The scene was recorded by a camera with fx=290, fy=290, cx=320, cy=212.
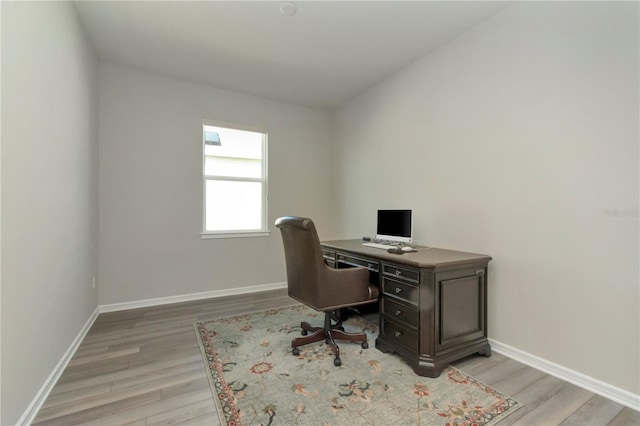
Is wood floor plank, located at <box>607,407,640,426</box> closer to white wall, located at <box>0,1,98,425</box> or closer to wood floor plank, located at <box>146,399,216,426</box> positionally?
wood floor plank, located at <box>146,399,216,426</box>

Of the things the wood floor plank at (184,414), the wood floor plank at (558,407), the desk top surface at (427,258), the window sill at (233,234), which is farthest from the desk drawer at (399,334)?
the window sill at (233,234)

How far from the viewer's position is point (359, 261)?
258 cm

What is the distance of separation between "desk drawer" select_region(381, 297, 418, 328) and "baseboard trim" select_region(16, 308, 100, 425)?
2189mm

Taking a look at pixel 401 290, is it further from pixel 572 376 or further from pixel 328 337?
pixel 572 376

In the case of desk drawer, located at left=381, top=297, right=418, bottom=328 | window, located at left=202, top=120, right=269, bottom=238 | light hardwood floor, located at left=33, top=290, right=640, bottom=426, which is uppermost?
window, located at left=202, top=120, right=269, bottom=238

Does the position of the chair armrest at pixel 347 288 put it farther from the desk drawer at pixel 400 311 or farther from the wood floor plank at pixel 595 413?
the wood floor plank at pixel 595 413

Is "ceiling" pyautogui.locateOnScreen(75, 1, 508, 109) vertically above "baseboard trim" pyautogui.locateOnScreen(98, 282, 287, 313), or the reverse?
"ceiling" pyautogui.locateOnScreen(75, 1, 508, 109)

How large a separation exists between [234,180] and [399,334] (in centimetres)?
286

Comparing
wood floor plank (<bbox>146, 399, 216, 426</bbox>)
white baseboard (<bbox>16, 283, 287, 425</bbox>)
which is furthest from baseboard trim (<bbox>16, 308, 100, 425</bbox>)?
wood floor plank (<bbox>146, 399, 216, 426</bbox>)

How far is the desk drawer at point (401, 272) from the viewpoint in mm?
2031

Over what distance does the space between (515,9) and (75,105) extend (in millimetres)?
3510

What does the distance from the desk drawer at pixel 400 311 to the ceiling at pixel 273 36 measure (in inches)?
90.5

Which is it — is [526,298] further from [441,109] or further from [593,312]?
[441,109]

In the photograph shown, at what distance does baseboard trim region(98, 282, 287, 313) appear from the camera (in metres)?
3.24
